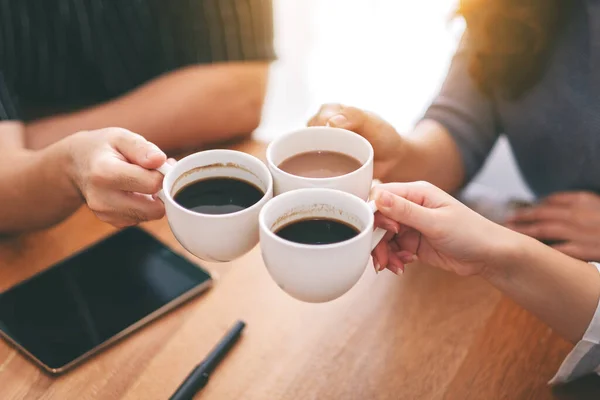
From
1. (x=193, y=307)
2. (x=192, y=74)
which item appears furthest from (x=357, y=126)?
(x=192, y=74)

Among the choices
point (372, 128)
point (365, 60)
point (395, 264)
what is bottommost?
point (365, 60)

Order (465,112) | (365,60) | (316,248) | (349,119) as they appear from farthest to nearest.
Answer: (365,60), (465,112), (349,119), (316,248)

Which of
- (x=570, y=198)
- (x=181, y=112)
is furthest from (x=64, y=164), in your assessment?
(x=570, y=198)

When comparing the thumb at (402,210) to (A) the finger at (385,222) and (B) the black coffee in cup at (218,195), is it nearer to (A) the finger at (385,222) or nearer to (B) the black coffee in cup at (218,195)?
(A) the finger at (385,222)

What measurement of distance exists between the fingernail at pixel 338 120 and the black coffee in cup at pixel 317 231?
25 cm

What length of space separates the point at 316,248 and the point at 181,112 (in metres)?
0.71

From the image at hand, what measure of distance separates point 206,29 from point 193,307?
2.21 feet

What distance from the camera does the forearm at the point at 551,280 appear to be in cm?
77

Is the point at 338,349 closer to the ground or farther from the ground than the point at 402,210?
closer to the ground

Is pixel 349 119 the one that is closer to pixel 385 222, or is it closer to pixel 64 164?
pixel 385 222

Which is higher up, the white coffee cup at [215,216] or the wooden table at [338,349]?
the white coffee cup at [215,216]

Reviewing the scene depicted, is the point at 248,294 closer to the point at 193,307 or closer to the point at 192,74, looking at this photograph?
the point at 193,307

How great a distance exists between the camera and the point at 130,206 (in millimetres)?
799

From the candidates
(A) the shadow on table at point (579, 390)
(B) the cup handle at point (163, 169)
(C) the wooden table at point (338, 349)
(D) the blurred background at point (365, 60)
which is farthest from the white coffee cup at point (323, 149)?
(D) the blurred background at point (365, 60)
